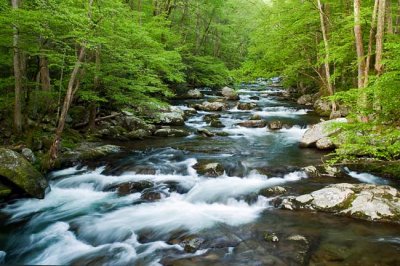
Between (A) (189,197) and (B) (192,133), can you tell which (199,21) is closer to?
(B) (192,133)

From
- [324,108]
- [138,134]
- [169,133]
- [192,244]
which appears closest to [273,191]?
[192,244]

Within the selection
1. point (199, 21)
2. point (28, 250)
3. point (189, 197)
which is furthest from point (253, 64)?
point (199, 21)

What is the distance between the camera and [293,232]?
6.61 m

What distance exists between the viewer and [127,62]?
12281mm

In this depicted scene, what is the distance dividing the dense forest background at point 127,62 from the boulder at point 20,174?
1652 mm

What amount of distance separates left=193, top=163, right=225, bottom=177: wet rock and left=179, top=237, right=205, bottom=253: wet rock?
3.73 meters

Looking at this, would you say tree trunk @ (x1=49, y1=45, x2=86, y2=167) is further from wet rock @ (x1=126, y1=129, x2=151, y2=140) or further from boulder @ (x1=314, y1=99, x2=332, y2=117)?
boulder @ (x1=314, y1=99, x2=332, y2=117)

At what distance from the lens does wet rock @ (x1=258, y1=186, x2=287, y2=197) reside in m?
8.49

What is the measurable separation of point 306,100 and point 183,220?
1970 centimetres

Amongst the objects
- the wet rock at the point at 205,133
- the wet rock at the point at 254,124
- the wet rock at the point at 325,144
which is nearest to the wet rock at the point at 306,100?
the wet rock at the point at 254,124

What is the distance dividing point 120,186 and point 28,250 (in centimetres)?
311

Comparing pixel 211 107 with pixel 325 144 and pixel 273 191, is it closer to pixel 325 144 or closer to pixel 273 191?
pixel 325 144

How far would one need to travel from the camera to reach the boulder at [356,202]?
278 inches

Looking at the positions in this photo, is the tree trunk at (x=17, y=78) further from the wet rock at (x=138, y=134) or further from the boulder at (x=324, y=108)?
the boulder at (x=324, y=108)
